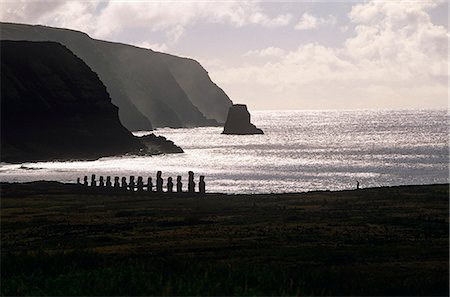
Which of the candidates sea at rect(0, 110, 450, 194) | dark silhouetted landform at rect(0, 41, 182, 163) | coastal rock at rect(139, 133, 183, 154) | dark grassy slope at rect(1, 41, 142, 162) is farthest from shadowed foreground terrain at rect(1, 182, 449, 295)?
coastal rock at rect(139, 133, 183, 154)

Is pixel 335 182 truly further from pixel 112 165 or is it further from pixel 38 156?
pixel 38 156

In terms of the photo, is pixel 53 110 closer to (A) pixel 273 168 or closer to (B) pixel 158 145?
(B) pixel 158 145

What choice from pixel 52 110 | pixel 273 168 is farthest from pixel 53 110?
pixel 273 168

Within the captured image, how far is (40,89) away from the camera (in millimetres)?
131875

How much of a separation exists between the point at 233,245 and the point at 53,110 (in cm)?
10777

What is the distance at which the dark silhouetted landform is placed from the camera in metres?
125

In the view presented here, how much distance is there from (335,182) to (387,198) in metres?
64.4

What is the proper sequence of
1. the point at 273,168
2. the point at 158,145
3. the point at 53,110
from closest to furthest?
the point at 53,110
the point at 273,168
the point at 158,145

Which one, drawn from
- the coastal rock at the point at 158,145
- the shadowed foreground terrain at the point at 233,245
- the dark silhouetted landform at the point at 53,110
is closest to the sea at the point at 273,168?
the coastal rock at the point at 158,145

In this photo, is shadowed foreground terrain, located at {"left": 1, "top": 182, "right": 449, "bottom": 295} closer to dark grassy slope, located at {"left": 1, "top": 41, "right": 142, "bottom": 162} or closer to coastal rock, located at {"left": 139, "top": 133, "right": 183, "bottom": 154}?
dark grassy slope, located at {"left": 1, "top": 41, "right": 142, "bottom": 162}

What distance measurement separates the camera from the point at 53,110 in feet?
426

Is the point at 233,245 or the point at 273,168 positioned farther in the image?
the point at 273,168

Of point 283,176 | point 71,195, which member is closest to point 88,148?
point 283,176

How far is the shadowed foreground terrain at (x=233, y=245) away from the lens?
19.4 m
